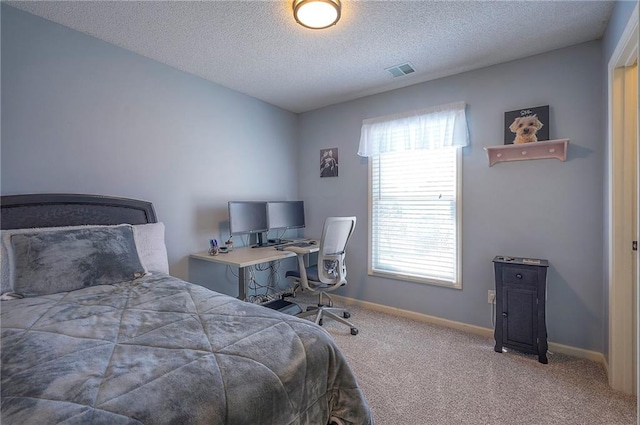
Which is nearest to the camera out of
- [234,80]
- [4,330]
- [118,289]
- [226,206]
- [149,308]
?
[4,330]

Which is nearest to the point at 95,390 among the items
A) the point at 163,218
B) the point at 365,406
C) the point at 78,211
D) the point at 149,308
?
the point at 149,308

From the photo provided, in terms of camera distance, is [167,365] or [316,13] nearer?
[167,365]

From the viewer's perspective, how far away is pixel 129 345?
1.09 m

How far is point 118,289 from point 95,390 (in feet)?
3.82

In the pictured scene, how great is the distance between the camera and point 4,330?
1197mm

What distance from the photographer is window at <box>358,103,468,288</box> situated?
9.65 ft

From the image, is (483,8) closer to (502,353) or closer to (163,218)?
(502,353)

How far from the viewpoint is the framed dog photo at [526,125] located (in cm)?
247

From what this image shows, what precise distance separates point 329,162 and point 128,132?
2223 millimetres

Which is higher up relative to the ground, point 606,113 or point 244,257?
point 606,113

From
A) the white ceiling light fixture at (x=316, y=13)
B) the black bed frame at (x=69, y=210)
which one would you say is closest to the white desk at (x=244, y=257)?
the black bed frame at (x=69, y=210)

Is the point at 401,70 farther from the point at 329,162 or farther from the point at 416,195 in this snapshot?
the point at 329,162

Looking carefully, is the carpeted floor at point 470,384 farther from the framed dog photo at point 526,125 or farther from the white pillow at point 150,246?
the framed dog photo at point 526,125

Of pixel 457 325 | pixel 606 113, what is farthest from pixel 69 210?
pixel 606 113
